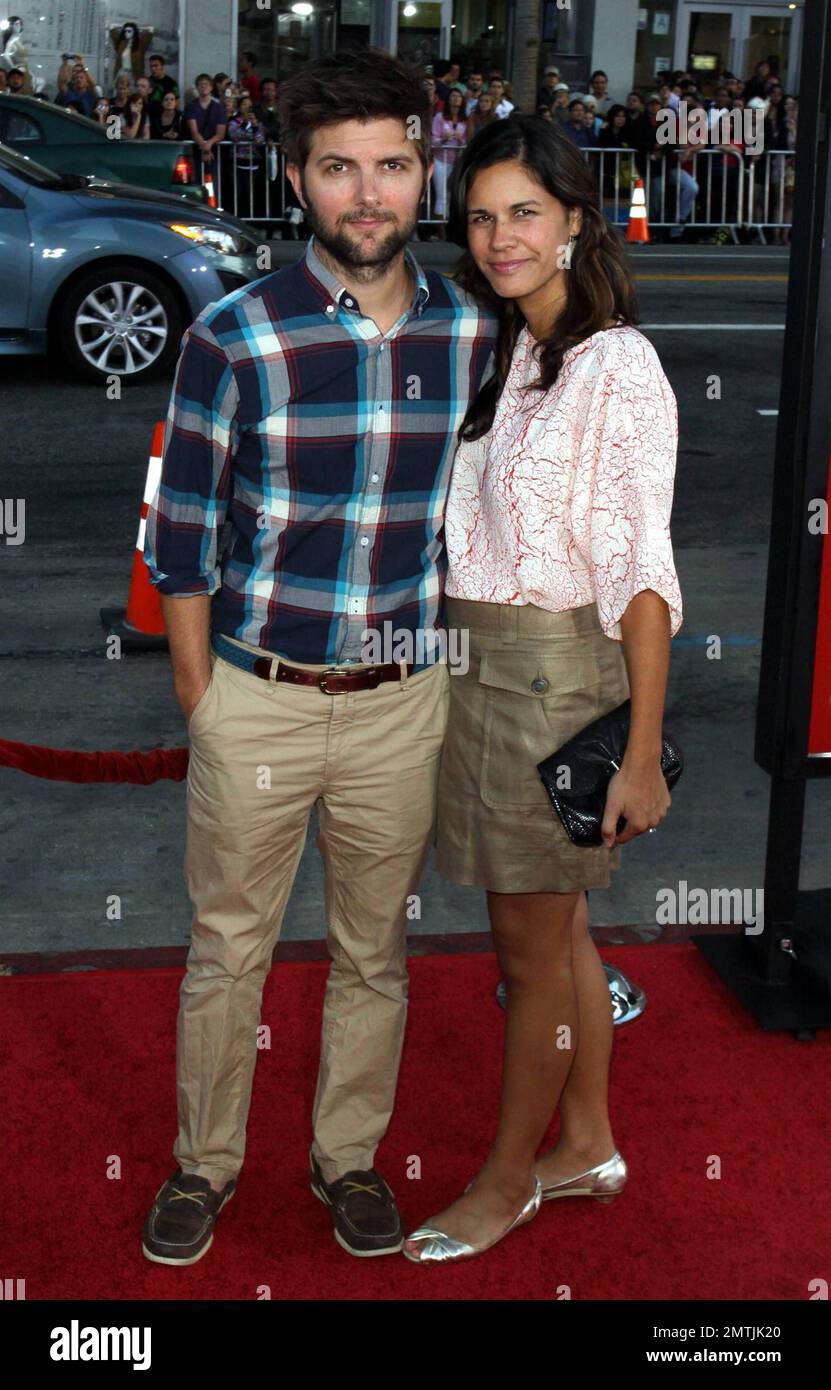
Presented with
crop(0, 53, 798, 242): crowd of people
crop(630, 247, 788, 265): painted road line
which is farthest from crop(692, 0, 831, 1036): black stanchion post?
crop(0, 53, 798, 242): crowd of people

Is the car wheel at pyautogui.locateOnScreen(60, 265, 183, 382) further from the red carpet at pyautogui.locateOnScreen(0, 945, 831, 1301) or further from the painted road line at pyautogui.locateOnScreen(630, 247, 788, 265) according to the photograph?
the painted road line at pyautogui.locateOnScreen(630, 247, 788, 265)

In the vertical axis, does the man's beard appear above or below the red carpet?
above

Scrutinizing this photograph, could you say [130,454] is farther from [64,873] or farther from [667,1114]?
[667,1114]

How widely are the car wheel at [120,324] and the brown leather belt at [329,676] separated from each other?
26.5 ft

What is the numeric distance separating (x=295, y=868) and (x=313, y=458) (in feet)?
2.65

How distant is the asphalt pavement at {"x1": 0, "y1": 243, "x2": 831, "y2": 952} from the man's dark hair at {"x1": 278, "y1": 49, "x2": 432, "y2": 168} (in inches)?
90.4

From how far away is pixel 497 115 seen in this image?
18.9 meters

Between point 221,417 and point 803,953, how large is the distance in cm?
216

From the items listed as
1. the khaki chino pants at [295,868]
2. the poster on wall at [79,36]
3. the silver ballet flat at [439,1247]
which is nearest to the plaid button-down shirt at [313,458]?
the khaki chino pants at [295,868]

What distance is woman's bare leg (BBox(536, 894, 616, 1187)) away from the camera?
3365 millimetres

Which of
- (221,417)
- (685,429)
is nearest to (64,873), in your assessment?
Result: (221,417)

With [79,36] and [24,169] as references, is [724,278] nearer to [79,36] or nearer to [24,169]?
[24,169]

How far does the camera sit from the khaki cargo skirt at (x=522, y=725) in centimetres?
307

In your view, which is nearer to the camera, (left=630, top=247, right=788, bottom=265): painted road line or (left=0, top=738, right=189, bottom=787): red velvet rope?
(left=0, top=738, right=189, bottom=787): red velvet rope
